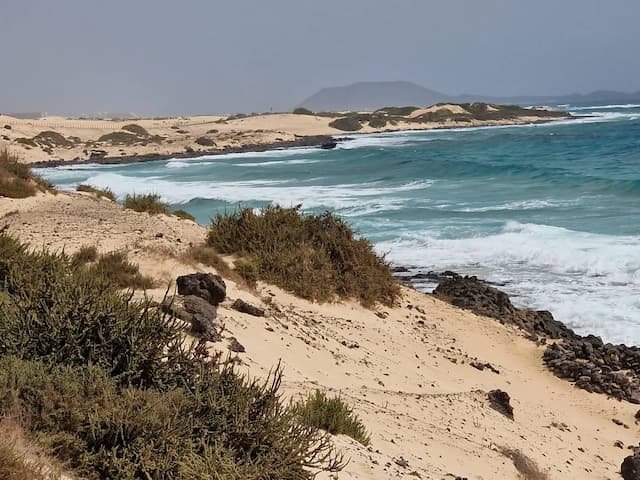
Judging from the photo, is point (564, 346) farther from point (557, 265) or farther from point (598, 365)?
point (557, 265)

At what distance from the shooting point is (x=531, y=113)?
10481 centimetres

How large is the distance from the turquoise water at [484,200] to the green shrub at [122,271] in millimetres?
9092

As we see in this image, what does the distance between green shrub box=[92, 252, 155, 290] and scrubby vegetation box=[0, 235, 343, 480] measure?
3.74 m

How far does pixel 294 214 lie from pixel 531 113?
101935mm

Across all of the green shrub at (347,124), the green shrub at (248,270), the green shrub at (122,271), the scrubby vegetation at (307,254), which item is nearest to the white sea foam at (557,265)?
the scrubby vegetation at (307,254)

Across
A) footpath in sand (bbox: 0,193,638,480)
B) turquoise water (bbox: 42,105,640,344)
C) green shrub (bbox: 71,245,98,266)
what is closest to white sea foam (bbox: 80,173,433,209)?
turquoise water (bbox: 42,105,640,344)

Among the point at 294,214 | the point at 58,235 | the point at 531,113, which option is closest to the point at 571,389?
the point at 294,214

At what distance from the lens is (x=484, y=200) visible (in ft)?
89.1

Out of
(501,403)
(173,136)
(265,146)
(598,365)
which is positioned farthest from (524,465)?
(173,136)

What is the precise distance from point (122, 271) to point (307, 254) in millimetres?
3734

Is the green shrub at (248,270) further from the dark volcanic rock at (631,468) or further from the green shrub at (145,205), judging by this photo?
the dark volcanic rock at (631,468)

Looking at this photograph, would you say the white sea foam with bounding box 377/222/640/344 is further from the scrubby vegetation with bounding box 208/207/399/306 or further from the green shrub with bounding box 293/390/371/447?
the green shrub with bounding box 293/390/371/447

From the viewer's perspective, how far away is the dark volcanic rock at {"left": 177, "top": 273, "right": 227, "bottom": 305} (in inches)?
323

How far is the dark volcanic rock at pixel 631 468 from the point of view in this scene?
6.81m
